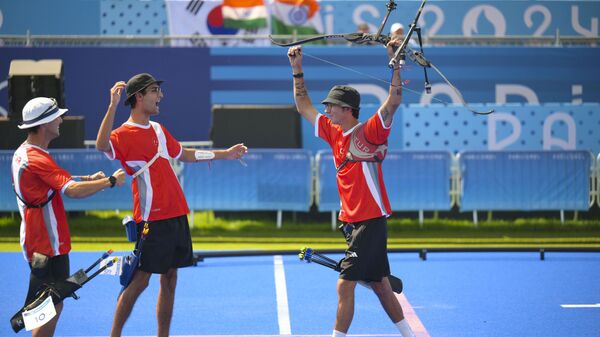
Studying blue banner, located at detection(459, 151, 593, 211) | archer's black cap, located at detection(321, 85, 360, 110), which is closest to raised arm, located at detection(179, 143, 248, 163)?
archer's black cap, located at detection(321, 85, 360, 110)

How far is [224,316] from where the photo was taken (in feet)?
29.6

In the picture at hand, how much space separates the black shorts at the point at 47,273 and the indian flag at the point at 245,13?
483 inches

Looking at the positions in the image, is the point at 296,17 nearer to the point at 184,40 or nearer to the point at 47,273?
the point at 184,40

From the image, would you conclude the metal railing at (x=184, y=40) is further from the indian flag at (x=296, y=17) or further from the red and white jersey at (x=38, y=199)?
the red and white jersey at (x=38, y=199)

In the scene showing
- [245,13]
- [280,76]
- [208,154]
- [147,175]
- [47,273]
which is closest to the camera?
[47,273]

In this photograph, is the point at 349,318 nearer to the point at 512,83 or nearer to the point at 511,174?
the point at 511,174

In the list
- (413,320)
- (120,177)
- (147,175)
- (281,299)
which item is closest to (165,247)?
(147,175)

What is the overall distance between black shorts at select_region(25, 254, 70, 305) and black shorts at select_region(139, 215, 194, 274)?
584mm

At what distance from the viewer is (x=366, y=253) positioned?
691 cm

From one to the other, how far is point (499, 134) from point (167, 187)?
37.2 feet

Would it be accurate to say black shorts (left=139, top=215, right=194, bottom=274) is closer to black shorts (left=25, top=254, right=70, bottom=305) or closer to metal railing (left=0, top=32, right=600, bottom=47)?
black shorts (left=25, top=254, right=70, bottom=305)

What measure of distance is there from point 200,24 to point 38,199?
40.8ft

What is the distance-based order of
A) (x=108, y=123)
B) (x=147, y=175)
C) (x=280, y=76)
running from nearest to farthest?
(x=108, y=123) < (x=147, y=175) < (x=280, y=76)

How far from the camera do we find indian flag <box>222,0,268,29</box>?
1836 cm
